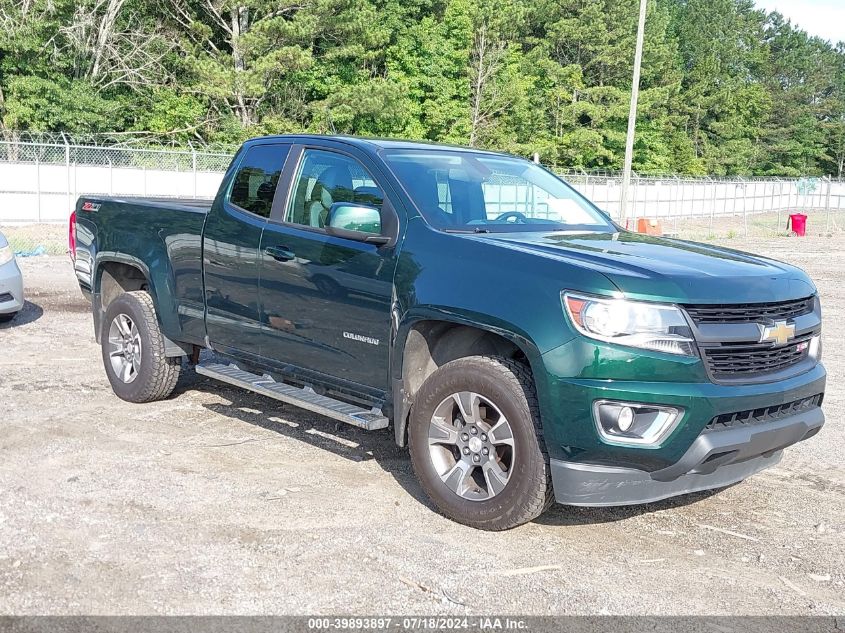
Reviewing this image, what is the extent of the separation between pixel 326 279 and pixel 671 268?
191 centimetres

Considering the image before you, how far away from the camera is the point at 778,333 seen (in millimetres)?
4590

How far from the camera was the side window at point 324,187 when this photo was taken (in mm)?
5566

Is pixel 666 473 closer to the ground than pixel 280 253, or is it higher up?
closer to the ground

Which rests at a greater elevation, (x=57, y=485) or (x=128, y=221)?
(x=128, y=221)

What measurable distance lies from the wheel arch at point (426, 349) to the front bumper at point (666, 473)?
694 mm

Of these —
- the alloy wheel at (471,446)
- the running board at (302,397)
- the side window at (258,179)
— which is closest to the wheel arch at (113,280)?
the running board at (302,397)

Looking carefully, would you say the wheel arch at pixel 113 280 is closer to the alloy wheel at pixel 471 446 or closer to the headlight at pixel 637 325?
the alloy wheel at pixel 471 446

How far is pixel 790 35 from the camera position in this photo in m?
106

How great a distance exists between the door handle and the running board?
0.78 metres

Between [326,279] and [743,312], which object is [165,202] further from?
[743,312]

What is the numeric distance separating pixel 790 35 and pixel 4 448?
114 meters

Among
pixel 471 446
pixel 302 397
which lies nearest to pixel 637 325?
pixel 471 446

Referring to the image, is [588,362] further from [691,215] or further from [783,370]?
[691,215]

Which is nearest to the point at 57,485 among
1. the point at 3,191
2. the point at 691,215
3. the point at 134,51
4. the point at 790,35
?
the point at 3,191
